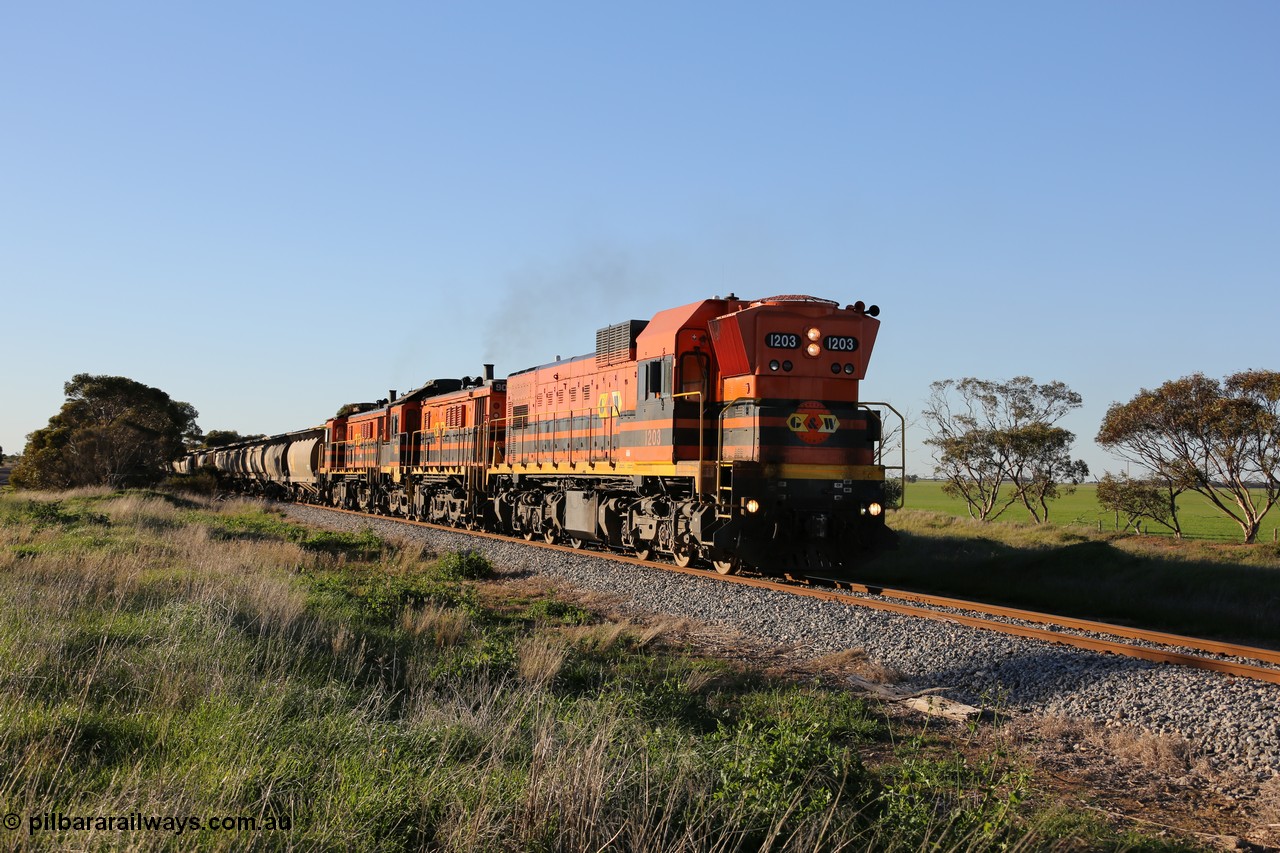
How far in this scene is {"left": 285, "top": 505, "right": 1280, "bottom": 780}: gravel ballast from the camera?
705 centimetres

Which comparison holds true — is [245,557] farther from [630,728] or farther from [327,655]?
[630,728]

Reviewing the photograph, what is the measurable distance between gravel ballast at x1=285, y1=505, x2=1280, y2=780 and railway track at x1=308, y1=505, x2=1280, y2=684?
307 millimetres

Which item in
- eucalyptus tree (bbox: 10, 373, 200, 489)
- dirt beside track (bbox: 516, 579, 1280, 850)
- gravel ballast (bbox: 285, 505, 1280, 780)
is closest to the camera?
dirt beside track (bbox: 516, 579, 1280, 850)

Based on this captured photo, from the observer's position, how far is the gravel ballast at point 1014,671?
7051 millimetres

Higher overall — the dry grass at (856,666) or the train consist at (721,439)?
the train consist at (721,439)

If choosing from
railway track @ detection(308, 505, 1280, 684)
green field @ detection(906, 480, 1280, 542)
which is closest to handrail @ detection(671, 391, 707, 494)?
railway track @ detection(308, 505, 1280, 684)

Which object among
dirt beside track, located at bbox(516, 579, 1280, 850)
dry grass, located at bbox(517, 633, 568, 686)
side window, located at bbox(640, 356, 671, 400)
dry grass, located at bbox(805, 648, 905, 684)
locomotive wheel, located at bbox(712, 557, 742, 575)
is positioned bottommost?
dirt beside track, located at bbox(516, 579, 1280, 850)

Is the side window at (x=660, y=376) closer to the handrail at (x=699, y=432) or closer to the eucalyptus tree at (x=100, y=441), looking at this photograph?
the handrail at (x=699, y=432)

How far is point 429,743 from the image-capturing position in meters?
5.23

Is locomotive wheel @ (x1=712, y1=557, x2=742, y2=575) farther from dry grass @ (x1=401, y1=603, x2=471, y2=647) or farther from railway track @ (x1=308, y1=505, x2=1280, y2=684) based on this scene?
dry grass @ (x1=401, y1=603, x2=471, y2=647)

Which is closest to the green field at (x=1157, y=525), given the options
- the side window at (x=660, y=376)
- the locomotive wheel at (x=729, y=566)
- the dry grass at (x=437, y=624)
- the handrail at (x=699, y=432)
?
the locomotive wheel at (x=729, y=566)

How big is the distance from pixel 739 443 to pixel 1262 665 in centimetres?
728

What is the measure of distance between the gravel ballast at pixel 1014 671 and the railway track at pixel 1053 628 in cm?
31

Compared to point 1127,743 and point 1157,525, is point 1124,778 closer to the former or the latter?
point 1127,743
